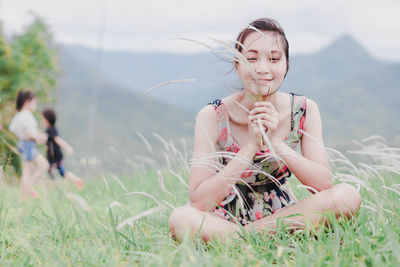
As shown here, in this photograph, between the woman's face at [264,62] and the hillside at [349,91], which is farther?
the hillside at [349,91]

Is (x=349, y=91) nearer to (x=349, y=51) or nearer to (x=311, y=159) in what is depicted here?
(x=349, y=51)

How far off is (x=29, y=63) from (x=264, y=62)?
16692 mm

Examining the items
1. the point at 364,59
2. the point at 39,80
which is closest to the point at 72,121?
the point at 39,80

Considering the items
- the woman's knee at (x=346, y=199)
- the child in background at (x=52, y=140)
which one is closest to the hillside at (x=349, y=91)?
the child in background at (x=52, y=140)

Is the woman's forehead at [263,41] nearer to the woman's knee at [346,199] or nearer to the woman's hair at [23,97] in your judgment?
the woman's knee at [346,199]

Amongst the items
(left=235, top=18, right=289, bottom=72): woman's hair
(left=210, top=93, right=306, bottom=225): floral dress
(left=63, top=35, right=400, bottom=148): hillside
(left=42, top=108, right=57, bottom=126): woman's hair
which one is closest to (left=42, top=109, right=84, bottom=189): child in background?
(left=42, top=108, right=57, bottom=126): woman's hair

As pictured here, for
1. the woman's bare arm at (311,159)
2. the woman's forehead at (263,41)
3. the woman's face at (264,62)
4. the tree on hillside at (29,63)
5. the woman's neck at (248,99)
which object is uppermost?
the woman's forehead at (263,41)

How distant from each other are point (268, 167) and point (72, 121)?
3603 inches

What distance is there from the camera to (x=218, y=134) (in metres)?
2.07

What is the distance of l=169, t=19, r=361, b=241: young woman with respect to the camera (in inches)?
68.3

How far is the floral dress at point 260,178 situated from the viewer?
2031mm

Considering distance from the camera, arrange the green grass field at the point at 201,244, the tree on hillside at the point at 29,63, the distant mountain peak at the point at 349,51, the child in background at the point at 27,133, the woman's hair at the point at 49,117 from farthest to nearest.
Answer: the distant mountain peak at the point at 349,51 < the tree on hillside at the point at 29,63 < the woman's hair at the point at 49,117 < the child in background at the point at 27,133 < the green grass field at the point at 201,244

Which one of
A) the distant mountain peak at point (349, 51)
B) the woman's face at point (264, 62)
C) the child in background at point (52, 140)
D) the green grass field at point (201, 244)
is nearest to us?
the green grass field at point (201, 244)

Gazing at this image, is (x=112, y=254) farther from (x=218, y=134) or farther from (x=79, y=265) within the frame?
(x=218, y=134)
